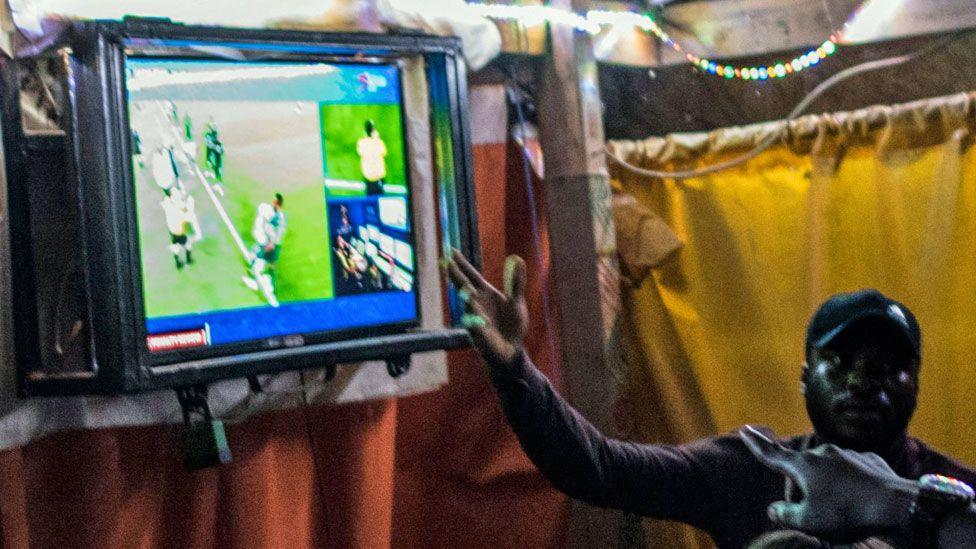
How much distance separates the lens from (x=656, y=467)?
102 inches

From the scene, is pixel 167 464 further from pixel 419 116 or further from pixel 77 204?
pixel 419 116

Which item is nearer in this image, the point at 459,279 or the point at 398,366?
the point at 459,279

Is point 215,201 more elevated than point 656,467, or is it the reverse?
point 215,201

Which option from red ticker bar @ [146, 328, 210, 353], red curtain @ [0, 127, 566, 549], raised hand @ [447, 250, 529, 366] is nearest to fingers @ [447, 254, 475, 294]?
raised hand @ [447, 250, 529, 366]

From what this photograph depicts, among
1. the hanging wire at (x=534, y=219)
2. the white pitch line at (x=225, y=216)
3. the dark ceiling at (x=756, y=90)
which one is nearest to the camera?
the white pitch line at (x=225, y=216)

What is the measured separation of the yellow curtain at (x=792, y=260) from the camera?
13.5 feet

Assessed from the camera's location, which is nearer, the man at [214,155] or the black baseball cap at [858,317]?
the black baseball cap at [858,317]

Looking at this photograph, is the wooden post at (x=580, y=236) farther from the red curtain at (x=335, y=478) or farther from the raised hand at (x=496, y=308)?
the raised hand at (x=496, y=308)

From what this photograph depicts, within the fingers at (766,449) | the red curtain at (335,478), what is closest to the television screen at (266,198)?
the red curtain at (335,478)

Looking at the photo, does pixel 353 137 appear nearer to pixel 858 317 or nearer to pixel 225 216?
pixel 225 216

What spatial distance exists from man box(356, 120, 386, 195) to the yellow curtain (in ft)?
5.36

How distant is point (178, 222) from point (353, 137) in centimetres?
60

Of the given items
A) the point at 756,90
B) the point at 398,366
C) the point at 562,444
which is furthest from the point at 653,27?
the point at 562,444

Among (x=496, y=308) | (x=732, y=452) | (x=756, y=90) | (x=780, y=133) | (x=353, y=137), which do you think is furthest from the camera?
(x=756, y=90)
